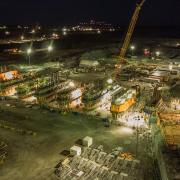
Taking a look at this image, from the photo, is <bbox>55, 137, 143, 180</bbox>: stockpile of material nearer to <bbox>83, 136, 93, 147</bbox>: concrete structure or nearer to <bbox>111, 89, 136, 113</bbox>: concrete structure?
<bbox>83, 136, 93, 147</bbox>: concrete structure

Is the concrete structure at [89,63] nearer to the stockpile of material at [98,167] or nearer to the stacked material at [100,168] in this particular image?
the stockpile of material at [98,167]

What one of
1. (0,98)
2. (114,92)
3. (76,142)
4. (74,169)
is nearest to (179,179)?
(74,169)

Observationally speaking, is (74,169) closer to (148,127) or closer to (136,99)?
(148,127)

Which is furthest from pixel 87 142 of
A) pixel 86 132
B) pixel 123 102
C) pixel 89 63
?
pixel 89 63

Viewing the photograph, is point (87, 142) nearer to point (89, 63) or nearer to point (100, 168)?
point (100, 168)

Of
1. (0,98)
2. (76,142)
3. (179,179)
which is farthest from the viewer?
(0,98)

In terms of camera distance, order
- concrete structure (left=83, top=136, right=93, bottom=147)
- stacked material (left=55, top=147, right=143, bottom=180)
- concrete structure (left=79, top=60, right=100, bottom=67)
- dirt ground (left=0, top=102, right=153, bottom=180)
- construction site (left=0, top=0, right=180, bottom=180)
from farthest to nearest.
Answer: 1. concrete structure (left=79, top=60, right=100, bottom=67)
2. concrete structure (left=83, top=136, right=93, bottom=147)
3. dirt ground (left=0, top=102, right=153, bottom=180)
4. construction site (left=0, top=0, right=180, bottom=180)
5. stacked material (left=55, top=147, right=143, bottom=180)

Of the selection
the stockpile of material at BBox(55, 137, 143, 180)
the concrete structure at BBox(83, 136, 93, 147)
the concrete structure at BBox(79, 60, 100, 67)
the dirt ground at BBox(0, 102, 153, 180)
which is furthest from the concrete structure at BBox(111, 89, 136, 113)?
the concrete structure at BBox(79, 60, 100, 67)

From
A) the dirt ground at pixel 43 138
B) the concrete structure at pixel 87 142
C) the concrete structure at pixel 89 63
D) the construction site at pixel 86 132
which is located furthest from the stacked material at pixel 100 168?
the concrete structure at pixel 89 63
